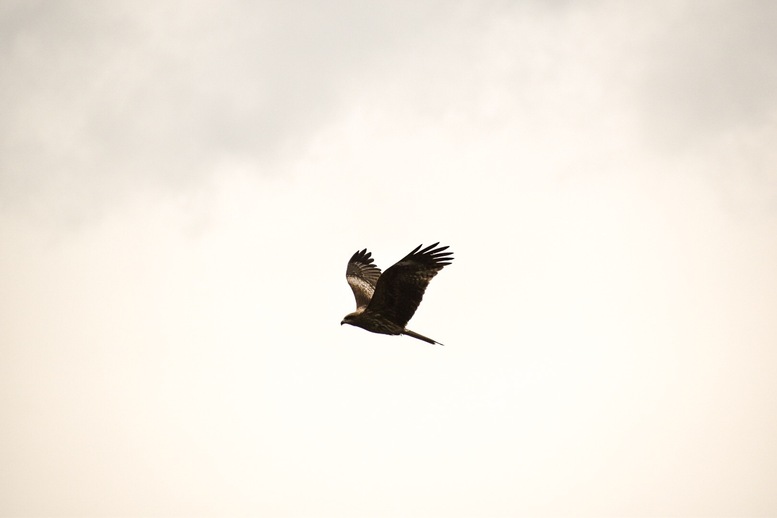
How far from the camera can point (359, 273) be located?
20.6 m

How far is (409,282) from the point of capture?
15484mm

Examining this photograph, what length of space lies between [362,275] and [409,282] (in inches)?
202

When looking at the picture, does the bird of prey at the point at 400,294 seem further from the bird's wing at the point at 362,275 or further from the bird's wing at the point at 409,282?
the bird's wing at the point at 362,275

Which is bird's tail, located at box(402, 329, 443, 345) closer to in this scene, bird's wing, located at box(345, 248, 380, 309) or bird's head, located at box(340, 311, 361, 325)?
bird's head, located at box(340, 311, 361, 325)

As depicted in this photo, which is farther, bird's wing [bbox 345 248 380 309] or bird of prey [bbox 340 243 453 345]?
bird's wing [bbox 345 248 380 309]

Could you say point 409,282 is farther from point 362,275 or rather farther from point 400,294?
point 362,275

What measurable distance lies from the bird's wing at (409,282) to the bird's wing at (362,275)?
10.5 ft

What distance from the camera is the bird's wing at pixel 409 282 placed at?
1537cm

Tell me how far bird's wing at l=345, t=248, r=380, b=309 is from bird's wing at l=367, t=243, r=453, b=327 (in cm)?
320

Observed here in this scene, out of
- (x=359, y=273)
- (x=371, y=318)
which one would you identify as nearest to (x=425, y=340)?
(x=371, y=318)

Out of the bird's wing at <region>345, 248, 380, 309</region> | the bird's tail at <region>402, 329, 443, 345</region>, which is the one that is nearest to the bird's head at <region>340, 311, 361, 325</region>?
the bird's tail at <region>402, 329, 443, 345</region>

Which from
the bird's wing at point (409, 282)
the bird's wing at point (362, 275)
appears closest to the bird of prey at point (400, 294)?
the bird's wing at point (409, 282)

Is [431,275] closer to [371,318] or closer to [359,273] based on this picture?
[371,318]

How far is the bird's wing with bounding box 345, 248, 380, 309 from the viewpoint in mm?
19419
